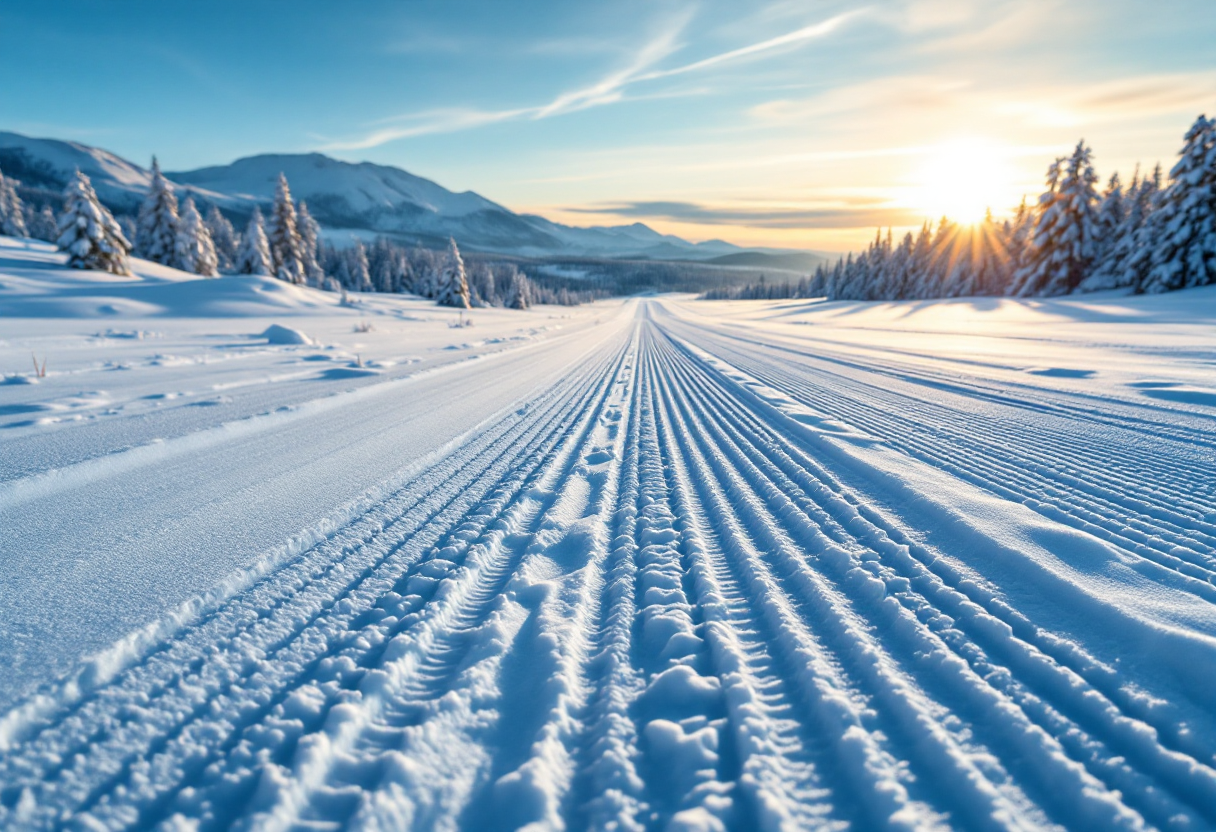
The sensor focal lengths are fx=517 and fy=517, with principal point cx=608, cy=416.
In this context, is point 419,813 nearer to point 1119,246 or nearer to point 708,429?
point 708,429

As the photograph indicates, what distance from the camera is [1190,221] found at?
2458 cm

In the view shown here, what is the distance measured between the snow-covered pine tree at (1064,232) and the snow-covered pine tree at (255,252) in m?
52.0

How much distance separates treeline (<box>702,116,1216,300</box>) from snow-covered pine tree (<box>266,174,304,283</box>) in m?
53.2

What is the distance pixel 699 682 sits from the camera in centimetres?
197

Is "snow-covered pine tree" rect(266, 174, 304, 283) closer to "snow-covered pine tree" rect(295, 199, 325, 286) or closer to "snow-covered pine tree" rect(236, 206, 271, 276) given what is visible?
"snow-covered pine tree" rect(236, 206, 271, 276)

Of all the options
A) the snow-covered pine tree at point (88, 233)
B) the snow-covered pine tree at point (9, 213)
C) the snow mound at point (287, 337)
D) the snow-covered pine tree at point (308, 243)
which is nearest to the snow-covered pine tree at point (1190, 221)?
the snow mound at point (287, 337)

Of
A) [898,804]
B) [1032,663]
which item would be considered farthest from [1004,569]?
[898,804]

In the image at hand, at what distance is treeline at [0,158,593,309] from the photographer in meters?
→ 26.1

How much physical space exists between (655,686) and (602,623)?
49 cm

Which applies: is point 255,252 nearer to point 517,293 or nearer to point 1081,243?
point 517,293

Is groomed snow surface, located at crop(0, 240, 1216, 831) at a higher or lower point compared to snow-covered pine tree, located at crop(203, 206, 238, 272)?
lower

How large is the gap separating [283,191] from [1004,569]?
1929 inches

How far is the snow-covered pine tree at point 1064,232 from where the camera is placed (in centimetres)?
3116

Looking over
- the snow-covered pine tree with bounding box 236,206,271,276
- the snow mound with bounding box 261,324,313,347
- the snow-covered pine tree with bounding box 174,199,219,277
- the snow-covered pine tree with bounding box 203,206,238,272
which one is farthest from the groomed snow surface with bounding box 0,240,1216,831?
the snow-covered pine tree with bounding box 203,206,238,272
